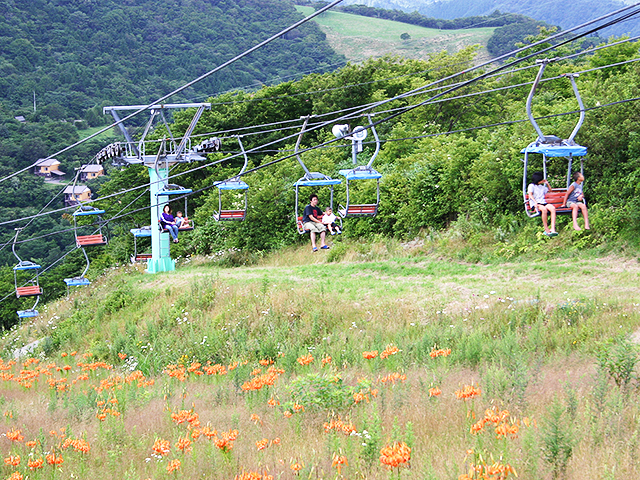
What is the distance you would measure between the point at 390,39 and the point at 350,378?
610ft

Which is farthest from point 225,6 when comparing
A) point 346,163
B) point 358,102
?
point 346,163

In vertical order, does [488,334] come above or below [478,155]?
below

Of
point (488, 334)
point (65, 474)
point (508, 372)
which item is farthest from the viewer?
point (488, 334)

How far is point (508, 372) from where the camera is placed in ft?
26.4

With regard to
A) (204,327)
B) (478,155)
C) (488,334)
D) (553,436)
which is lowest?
(204,327)

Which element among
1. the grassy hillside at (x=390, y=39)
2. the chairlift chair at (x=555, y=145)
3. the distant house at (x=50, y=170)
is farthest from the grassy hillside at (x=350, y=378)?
the grassy hillside at (x=390, y=39)

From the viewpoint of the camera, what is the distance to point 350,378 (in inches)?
356

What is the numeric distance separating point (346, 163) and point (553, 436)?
89.1 ft

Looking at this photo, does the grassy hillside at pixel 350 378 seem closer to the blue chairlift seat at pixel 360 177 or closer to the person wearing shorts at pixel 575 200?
the person wearing shorts at pixel 575 200

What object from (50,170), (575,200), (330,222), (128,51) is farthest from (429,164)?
(128,51)

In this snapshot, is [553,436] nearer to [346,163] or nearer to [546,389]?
[546,389]

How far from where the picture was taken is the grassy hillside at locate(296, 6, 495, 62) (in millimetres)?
160000

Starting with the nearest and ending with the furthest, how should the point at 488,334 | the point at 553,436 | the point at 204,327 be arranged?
the point at 553,436
the point at 488,334
the point at 204,327

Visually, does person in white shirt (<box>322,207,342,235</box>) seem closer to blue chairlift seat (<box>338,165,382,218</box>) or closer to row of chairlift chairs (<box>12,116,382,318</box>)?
row of chairlift chairs (<box>12,116,382,318</box>)
